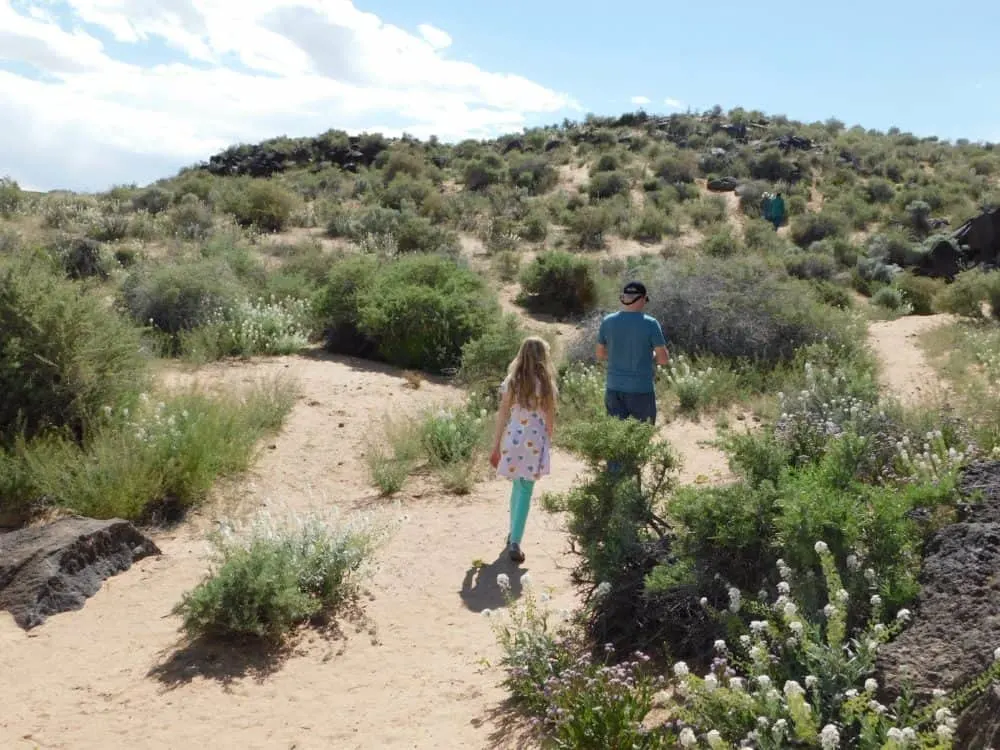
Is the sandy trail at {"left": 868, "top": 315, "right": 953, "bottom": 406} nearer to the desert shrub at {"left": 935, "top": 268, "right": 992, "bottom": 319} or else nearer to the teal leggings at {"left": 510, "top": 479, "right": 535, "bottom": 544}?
the desert shrub at {"left": 935, "top": 268, "right": 992, "bottom": 319}

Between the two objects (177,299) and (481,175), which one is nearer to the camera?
(177,299)

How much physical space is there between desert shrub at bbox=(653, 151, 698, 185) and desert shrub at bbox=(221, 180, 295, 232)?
1638 cm

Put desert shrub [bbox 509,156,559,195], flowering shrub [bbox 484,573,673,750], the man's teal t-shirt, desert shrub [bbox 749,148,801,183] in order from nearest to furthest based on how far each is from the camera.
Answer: flowering shrub [bbox 484,573,673,750] → the man's teal t-shirt → desert shrub [bbox 509,156,559,195] → desert shrub [bbox 749,148,801,183]

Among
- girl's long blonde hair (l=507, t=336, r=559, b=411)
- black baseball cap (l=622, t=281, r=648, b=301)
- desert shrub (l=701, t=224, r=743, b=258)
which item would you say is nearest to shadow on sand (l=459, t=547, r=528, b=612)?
girl's long blonde hair (l=507, t=336, r=559, b=411)

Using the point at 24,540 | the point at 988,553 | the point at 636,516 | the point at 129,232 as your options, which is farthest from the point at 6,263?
the point at 129,232

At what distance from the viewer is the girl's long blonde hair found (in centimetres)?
638

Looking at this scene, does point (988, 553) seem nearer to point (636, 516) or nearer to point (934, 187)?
point (636, 516)

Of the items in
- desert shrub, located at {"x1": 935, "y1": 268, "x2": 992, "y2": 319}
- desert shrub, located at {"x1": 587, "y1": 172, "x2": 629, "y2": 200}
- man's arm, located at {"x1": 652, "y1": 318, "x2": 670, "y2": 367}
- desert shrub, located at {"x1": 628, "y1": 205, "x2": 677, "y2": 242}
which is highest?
desert shrub, located at {"x1": 587, "y1": 172, "x2": 629, "y2": 200}

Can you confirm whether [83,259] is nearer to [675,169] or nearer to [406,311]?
[406,311]

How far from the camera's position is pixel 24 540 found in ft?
20.4

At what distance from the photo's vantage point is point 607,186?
1302 inches

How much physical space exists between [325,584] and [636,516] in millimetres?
2193

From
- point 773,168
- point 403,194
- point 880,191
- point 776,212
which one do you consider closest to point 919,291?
point 776,212

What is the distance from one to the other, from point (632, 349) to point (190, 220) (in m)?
19.8
